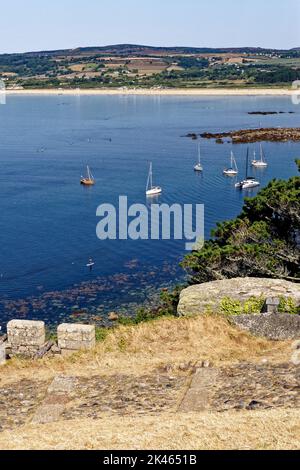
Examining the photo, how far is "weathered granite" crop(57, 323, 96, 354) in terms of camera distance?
13.6 m

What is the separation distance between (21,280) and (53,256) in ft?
15.3

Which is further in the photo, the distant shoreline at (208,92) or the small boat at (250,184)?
the distant shoreline at (208,92)

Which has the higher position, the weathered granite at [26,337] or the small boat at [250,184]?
the weathered granite at [26,337]

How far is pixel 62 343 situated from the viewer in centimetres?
1375

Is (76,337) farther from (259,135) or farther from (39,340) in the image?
(259,135)

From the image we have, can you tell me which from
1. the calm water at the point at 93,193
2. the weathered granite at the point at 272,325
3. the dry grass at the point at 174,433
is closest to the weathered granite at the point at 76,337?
the weathered granite at the point at 272,325

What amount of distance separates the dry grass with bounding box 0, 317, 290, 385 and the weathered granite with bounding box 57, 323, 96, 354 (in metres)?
0.32

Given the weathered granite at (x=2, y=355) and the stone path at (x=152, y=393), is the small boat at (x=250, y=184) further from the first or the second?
the stone path at (x=152, y=393)

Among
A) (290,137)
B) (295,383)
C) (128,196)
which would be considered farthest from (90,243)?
(290,137)

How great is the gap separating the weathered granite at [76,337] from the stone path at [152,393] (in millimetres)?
1713

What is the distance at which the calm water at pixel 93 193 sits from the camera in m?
32.5

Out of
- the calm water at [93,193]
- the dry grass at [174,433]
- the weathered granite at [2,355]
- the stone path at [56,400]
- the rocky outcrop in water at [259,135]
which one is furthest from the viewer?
the rocky outcrop in water at [259,135]

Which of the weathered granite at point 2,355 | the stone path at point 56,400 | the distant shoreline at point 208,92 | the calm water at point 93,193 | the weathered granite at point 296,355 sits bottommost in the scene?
the calm water at point 93,193

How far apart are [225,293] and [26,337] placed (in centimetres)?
471
